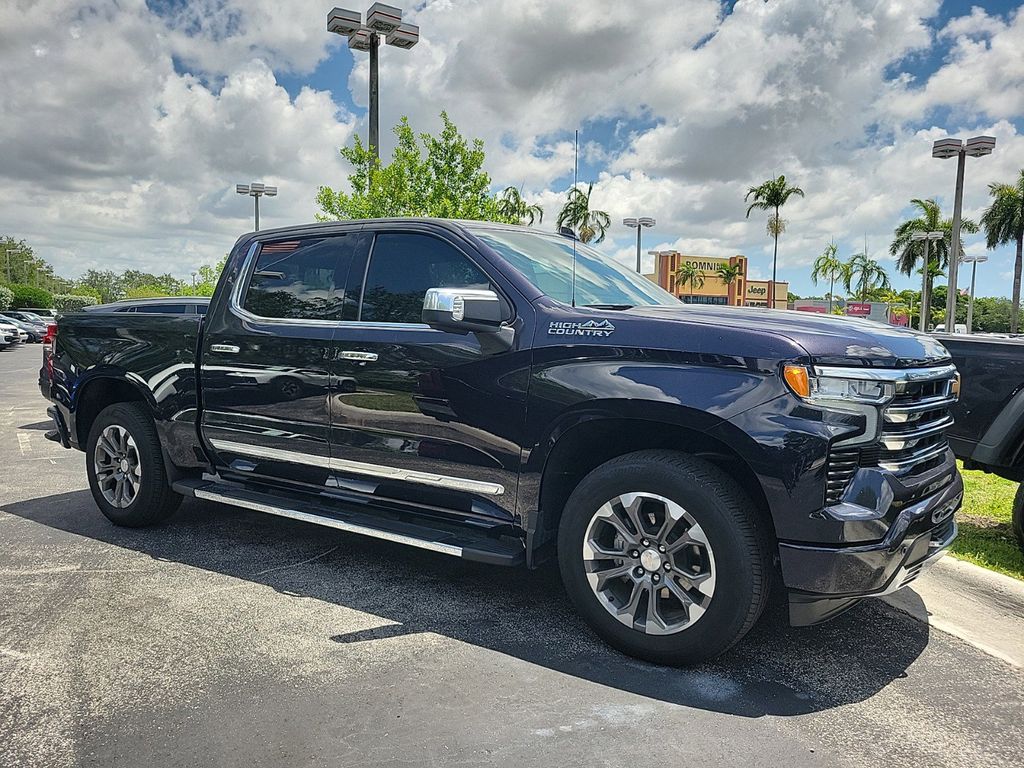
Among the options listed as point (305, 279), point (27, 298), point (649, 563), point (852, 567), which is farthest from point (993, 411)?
point (27, 298)

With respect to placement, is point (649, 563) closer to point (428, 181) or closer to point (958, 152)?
point (428, 181)

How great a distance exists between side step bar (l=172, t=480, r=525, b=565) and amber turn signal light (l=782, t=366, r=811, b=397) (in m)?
1.47

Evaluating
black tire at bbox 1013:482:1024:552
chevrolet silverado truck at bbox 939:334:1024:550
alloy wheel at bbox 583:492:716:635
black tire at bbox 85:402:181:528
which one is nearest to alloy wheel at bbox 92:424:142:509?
black tire at bbox 85:402:181:528

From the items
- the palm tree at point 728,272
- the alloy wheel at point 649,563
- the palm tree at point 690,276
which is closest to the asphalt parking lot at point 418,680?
the alloy wheel at point 649,563

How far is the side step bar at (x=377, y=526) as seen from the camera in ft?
12.3

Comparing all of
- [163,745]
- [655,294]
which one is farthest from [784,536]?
[163,745]

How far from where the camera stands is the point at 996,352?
4.87 m

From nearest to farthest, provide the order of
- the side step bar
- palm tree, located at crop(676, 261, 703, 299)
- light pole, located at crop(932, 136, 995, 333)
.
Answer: the side step bar < light pole, located at crop(932, 136, 995, 333) < palm tree, located at crop(676, 261, 703, 299)

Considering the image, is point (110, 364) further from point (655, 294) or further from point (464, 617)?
point (655, 294)

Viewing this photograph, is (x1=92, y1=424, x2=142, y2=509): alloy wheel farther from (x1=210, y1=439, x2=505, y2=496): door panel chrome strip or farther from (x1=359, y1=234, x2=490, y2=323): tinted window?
(x1=359, y1=234, x2=490, y2=323): tinted window

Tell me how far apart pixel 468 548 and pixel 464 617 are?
43 cm

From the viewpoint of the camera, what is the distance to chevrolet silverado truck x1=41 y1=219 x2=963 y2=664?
3.09 metres

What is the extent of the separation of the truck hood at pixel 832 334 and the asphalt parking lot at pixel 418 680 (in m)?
1.35

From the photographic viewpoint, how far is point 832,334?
3188 millimetres
